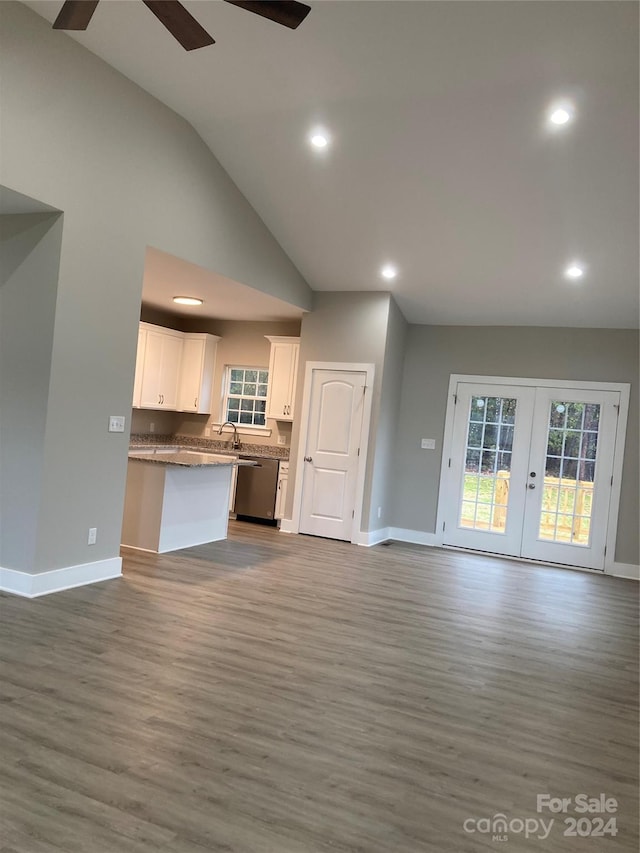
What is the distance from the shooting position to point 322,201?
6.01 meters

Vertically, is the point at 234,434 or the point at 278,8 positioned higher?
the point at 278,8

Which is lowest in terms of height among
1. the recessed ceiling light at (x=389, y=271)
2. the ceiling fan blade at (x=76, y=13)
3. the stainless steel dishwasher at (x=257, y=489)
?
the stainless steel dishwasher at (x=257, y=489)

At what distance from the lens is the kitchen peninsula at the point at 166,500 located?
5910 millimetres

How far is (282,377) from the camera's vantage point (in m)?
8.29

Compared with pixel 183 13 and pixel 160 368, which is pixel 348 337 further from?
pixel 183 13

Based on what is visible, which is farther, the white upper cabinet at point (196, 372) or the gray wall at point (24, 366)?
the white upper cabinet at point (196, 372)

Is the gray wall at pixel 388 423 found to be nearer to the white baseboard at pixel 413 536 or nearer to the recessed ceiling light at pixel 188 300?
the white baseboard at pixel 413 536

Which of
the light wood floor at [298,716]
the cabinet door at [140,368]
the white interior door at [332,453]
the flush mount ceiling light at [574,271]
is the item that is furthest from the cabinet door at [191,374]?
the flush mount ceiling light at [574,271]

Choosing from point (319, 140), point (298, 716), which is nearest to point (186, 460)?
point (319, 140)

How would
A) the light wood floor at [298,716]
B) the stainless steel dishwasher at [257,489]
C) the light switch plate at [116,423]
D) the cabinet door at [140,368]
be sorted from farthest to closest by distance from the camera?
the cabinet door at [140,368], the stainless steel dishwasher at [257,489], the light switch plate at [116,423], the light wood floor at [298,716]

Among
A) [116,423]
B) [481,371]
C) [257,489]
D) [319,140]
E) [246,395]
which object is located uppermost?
Answer: [319,140]

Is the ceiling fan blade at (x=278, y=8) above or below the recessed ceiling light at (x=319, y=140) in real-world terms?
below

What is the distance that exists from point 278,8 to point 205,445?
686cm

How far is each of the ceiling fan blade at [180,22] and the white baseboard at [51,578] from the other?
3.33 m
